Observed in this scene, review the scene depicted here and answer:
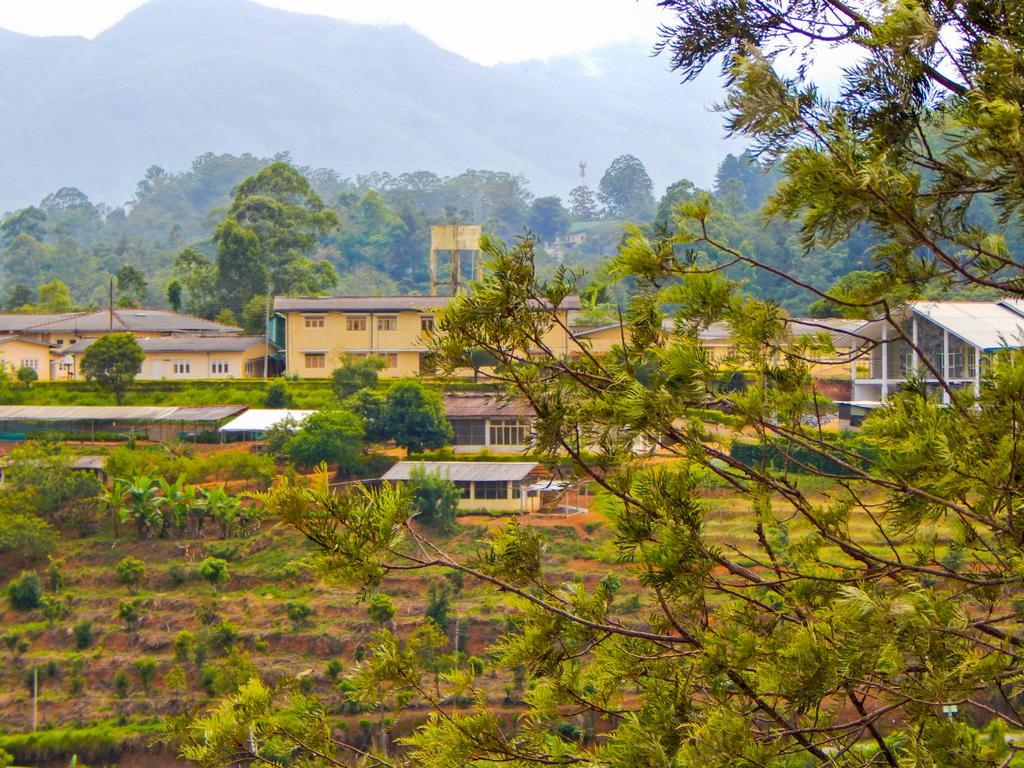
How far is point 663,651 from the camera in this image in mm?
3260

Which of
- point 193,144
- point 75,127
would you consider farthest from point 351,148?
point 75,127

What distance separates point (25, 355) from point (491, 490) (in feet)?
40.8

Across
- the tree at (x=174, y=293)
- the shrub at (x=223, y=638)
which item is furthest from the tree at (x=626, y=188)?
the shrub at (x=223, y=638)

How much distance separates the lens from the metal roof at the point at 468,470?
17922 millimetres

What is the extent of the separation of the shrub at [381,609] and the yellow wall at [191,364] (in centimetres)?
1099

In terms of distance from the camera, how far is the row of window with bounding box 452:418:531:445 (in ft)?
67.5

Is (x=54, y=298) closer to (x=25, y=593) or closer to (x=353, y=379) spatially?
(x=353, y=379)

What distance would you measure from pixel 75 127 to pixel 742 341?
18123 cm

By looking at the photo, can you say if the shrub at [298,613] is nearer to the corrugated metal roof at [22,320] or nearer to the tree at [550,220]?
the corrugated metal roof at [22,320]

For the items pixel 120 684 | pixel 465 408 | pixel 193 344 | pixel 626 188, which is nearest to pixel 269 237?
pixel 193 344

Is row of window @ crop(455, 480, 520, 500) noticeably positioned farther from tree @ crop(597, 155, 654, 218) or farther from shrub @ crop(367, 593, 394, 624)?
tree @ crop(597, 155, 654, 218)

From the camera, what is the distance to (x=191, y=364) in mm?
25000

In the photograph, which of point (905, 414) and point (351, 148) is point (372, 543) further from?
point (351, 148)

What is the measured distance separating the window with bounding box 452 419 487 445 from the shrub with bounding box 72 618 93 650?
727 cm
